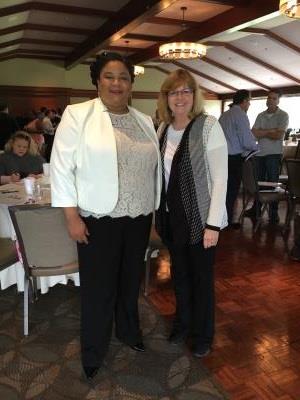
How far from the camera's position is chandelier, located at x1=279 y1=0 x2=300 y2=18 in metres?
3.40

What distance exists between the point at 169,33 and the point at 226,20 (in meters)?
2.36

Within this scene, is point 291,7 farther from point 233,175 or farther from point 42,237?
point 42,237

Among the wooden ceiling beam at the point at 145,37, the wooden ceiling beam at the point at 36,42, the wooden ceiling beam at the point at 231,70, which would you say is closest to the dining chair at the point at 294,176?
the wooden ceiling beam at the point at 145,37

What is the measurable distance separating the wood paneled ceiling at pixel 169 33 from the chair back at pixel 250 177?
6.70ft

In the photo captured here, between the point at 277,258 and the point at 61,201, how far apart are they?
2.34m

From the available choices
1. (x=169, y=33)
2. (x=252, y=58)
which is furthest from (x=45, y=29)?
(x=252, y=58)

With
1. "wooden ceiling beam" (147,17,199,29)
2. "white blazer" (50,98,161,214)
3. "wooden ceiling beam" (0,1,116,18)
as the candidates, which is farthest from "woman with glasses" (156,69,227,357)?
"wooden ceiling beam" (147,17,199,29)

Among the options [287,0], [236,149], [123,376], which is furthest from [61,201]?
[287,0]

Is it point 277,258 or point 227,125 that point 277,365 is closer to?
point 277,258

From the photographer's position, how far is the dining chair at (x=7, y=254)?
7.23 ft

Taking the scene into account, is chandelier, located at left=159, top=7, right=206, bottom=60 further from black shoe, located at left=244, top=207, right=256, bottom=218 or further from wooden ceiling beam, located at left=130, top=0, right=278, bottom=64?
black shoe, located at left=244, top=207, right=256, bottom=218

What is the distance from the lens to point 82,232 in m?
1.52

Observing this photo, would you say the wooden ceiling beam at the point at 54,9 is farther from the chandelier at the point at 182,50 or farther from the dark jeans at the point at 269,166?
→ the dark jeans at the point at 269,166

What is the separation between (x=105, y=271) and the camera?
1605 mm
